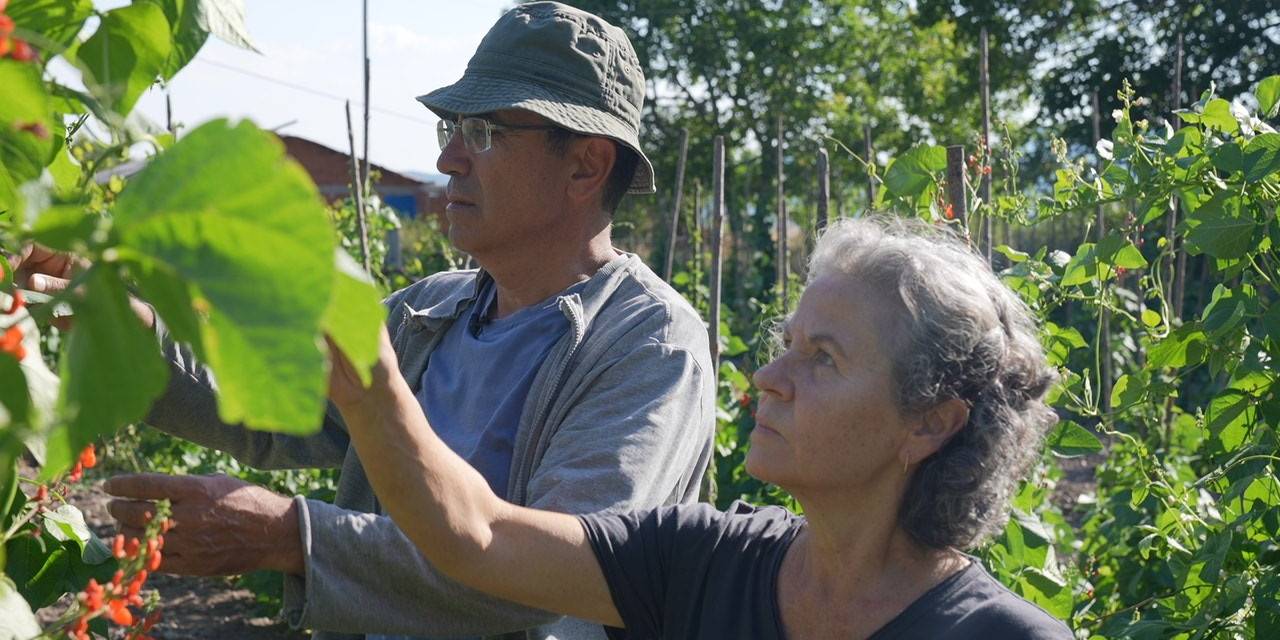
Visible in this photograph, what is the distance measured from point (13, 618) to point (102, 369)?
453 mm

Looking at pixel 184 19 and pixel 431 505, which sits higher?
pixel 184 19

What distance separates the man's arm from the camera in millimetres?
1718

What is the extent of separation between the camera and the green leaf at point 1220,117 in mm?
2502

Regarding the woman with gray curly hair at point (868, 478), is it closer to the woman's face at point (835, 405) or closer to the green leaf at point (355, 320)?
the woman's face at point (835, 405)

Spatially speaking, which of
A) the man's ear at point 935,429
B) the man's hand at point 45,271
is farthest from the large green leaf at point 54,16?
the man's ear at point 935,429

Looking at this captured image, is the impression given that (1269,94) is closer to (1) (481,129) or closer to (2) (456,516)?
(1) (481,129)

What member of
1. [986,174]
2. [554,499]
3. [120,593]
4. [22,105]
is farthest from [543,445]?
[986,174]

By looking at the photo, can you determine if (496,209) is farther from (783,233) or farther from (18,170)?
(783,233)

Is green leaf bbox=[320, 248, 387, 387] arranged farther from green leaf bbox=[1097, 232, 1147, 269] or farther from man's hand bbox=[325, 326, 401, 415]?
green leaf bbox=[1097, 232, 1147, 269]

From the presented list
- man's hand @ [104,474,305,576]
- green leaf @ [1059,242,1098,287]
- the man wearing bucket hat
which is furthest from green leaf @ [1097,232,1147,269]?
man's hand @ [104,474,305,576]

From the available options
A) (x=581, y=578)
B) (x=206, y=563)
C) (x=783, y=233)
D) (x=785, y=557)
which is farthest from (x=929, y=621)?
(x=783, y=233)

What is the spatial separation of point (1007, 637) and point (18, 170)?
1.24 meters

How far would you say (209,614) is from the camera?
19.0 ft

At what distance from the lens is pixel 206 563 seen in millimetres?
1539
